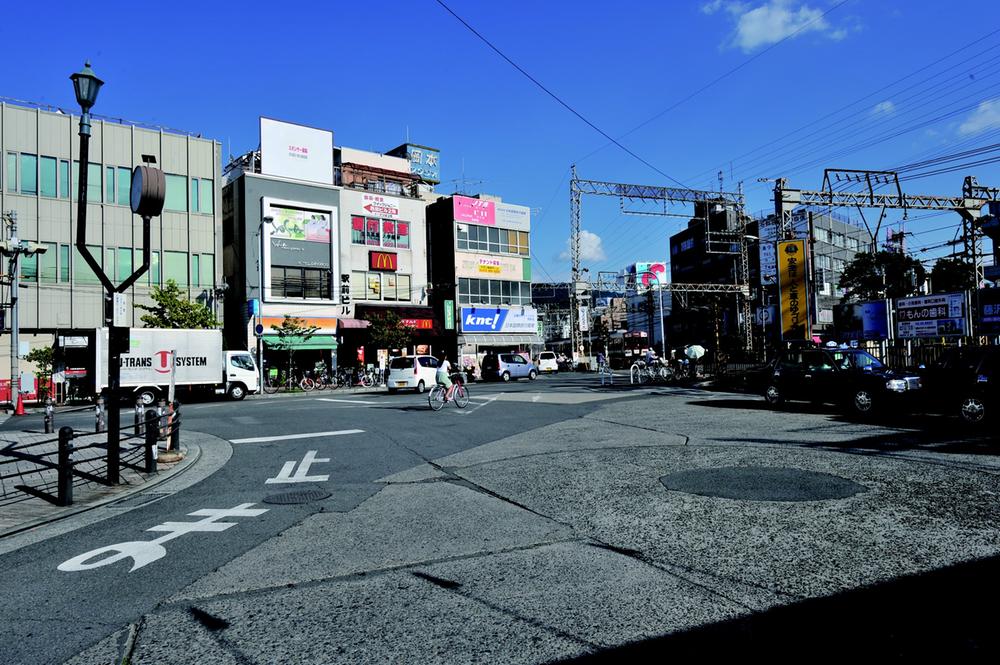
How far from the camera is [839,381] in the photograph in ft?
53.6

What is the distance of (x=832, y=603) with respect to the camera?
13.3ft

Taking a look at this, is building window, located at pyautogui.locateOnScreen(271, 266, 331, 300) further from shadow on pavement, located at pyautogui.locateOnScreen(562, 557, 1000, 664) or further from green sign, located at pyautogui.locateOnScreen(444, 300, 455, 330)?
shadow on pavement, located at pyautogui.locateOnScreen(562, 557, 1000, 664)

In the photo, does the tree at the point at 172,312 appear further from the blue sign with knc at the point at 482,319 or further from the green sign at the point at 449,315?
the blue sign with knc at the point at 482,319

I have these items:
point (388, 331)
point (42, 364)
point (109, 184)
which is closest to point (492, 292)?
point (388, 331)

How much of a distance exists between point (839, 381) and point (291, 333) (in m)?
28.4

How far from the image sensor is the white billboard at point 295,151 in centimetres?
4062

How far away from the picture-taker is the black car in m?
14.8

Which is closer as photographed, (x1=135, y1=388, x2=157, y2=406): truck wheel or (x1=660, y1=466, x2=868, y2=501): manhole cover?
(x1=660, y1=466, x2=868, y2=501): manhole cover

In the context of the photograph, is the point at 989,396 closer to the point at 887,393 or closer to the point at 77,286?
the point at 887,393

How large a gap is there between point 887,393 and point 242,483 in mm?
13463

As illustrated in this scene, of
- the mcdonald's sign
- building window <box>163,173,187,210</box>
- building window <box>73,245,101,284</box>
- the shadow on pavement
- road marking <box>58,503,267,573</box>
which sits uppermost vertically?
building window <box>163,173,187,210</box>

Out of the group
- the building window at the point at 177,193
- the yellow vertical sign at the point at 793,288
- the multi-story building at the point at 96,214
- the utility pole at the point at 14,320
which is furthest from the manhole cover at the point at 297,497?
the building window at the point at 177,193

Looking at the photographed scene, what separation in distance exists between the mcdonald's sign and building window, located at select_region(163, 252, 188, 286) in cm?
1192

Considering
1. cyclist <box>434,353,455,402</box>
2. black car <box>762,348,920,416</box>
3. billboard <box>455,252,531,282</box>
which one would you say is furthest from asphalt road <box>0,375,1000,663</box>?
billboard <box>455,252,531,282</box>
